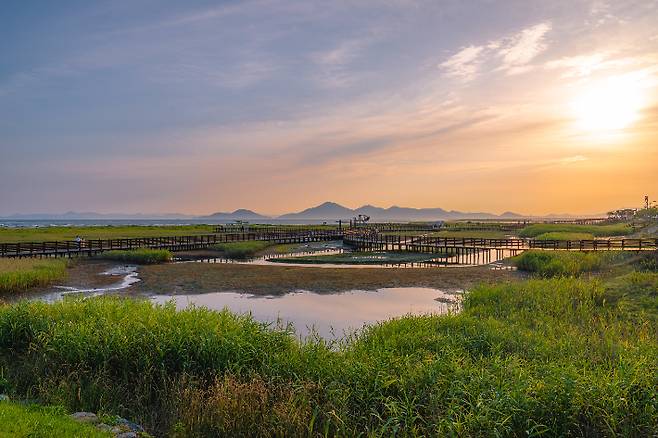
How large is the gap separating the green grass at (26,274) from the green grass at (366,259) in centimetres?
1807

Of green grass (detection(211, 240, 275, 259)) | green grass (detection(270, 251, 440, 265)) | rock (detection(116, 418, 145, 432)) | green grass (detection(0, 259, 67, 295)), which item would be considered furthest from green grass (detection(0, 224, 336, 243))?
rock (detection(116, 418, 145, 432))

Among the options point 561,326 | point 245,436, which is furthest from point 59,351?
point 561,326

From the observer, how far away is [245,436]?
7.06m

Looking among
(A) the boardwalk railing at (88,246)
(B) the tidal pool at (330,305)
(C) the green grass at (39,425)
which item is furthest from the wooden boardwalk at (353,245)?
(C) the green grass at (39,425)

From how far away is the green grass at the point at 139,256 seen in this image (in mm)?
39156

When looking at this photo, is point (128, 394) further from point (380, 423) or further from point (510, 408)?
point (510, 408)

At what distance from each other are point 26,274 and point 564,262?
33.3 m

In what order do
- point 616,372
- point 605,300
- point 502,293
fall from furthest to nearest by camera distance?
point 502,293 → point 605,300 → point 616,372

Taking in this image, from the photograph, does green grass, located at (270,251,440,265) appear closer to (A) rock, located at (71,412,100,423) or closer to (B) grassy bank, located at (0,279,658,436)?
(B) grassy bank, located at (0,279,658,436)

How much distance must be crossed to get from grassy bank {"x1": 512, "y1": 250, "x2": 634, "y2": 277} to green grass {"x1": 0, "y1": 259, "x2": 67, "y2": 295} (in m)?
29.8

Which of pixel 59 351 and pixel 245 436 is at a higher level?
pixel 59 351

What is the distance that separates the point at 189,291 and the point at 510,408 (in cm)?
2148

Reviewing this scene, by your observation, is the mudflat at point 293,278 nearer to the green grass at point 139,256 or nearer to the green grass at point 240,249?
the green grass at point 139,256

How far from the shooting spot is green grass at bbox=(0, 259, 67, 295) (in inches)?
938
